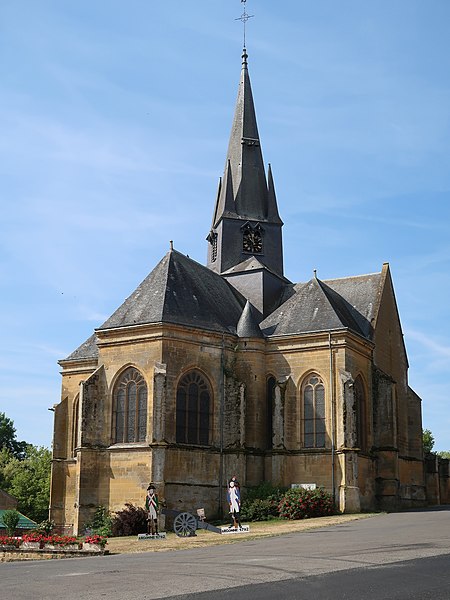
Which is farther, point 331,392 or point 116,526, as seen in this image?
point 331,392

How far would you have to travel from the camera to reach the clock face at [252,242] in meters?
41.2

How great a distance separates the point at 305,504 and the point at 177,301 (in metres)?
9.39

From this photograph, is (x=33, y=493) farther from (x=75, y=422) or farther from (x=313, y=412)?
(x=313, y=412)

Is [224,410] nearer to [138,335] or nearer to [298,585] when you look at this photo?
[138,335]

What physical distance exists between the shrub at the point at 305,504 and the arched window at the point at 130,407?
231 inches

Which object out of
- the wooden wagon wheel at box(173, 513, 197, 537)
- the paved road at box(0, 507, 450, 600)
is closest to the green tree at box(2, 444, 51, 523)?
the wooden wagon wheel at box(173, 513, 197, 537)

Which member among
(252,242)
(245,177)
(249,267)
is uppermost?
(245,177)

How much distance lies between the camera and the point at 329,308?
34.2m

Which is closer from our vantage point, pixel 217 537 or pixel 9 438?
pixel 217 537

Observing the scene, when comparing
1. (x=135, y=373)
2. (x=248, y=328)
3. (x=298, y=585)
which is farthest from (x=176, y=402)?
(x=298, y=585)

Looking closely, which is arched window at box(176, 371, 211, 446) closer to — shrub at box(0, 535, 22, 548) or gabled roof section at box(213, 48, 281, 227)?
shrub at box(0, 535, 22, 548)

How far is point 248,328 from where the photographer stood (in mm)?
34031

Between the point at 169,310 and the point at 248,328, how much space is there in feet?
12.1

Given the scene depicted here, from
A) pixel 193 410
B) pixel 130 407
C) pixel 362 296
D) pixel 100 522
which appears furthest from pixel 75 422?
pixel 362 296
